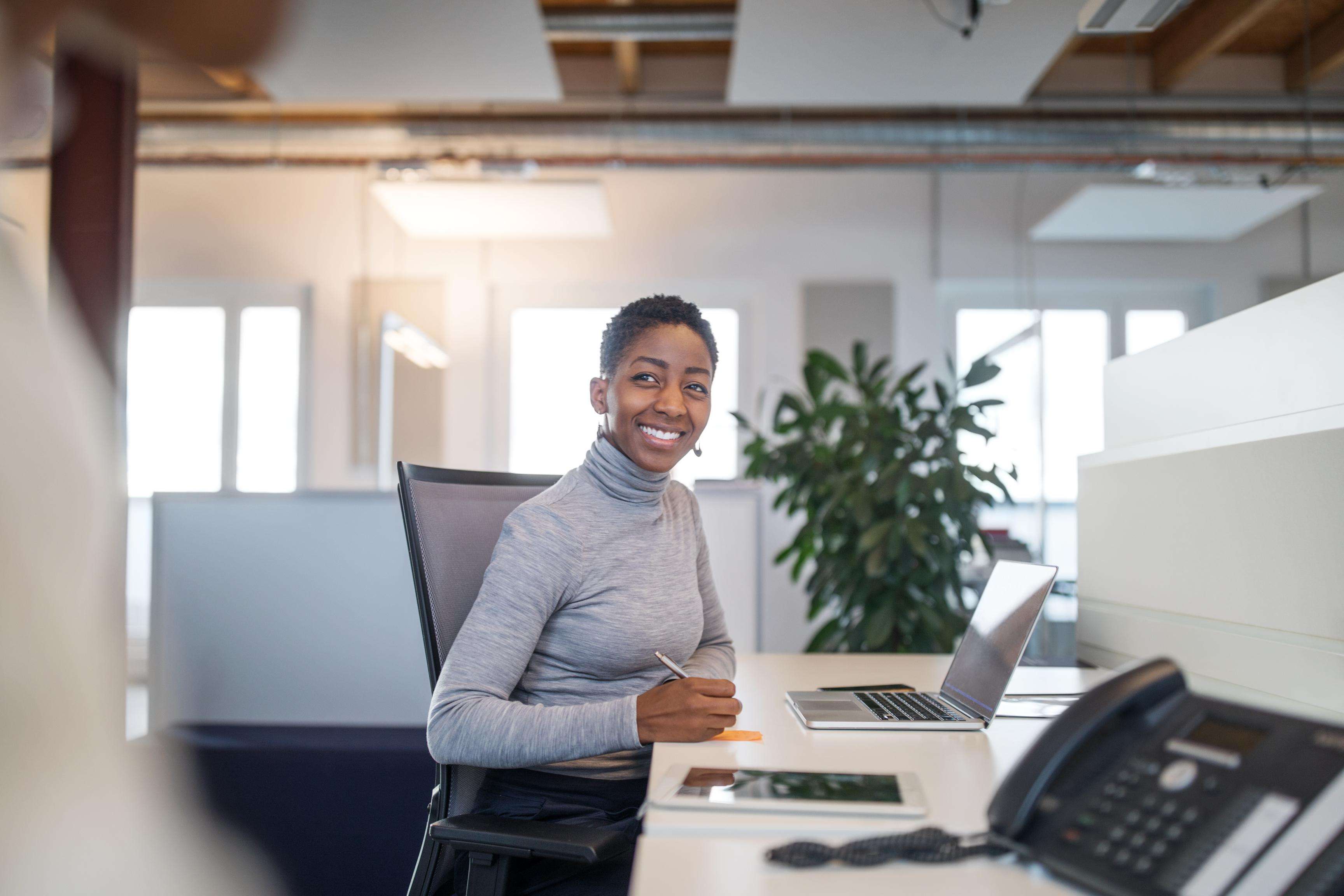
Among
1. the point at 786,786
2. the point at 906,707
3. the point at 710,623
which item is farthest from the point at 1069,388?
the point at 786,786

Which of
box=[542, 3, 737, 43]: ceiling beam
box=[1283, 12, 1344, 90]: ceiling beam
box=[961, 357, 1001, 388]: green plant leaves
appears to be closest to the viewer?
box=[961, 357, 1001, 388]: green plant leaves

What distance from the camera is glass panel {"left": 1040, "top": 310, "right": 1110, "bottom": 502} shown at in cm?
609

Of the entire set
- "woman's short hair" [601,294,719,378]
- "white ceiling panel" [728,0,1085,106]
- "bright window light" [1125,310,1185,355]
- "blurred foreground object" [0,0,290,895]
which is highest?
"white ceiling panel" [728,0,1085,106]

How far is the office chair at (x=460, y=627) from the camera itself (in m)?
1.13

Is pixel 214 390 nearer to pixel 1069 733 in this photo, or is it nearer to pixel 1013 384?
pixel 1013 384

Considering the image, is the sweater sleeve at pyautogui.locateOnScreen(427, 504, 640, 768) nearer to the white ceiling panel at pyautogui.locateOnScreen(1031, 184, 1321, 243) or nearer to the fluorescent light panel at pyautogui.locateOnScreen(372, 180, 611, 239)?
the fluorescent light panel at pyautogui.locateOnScreen(372, 180, 611, 239)

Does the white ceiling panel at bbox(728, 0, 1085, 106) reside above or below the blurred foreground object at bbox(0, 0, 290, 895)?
above

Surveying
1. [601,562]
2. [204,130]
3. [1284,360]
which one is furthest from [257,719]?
[204,130]

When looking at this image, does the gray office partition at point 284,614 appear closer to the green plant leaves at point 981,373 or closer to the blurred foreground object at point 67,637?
the blurred foreground object at point 67,637

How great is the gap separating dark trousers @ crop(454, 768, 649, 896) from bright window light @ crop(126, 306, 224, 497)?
5.58 meters

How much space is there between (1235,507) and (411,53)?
3477mm

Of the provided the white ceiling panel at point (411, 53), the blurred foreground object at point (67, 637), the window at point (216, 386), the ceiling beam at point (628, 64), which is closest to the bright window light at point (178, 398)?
the window at point (216, 386)

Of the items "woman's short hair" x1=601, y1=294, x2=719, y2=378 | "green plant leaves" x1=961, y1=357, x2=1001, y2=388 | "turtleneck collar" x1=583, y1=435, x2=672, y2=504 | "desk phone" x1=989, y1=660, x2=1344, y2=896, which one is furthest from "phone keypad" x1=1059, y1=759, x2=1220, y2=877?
"green plant leaves" x1=961, y1=357, x2=1001, y2=388

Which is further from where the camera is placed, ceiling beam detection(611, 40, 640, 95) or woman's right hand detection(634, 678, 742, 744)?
ceiling beam detection(611, 40, 640, 95)
